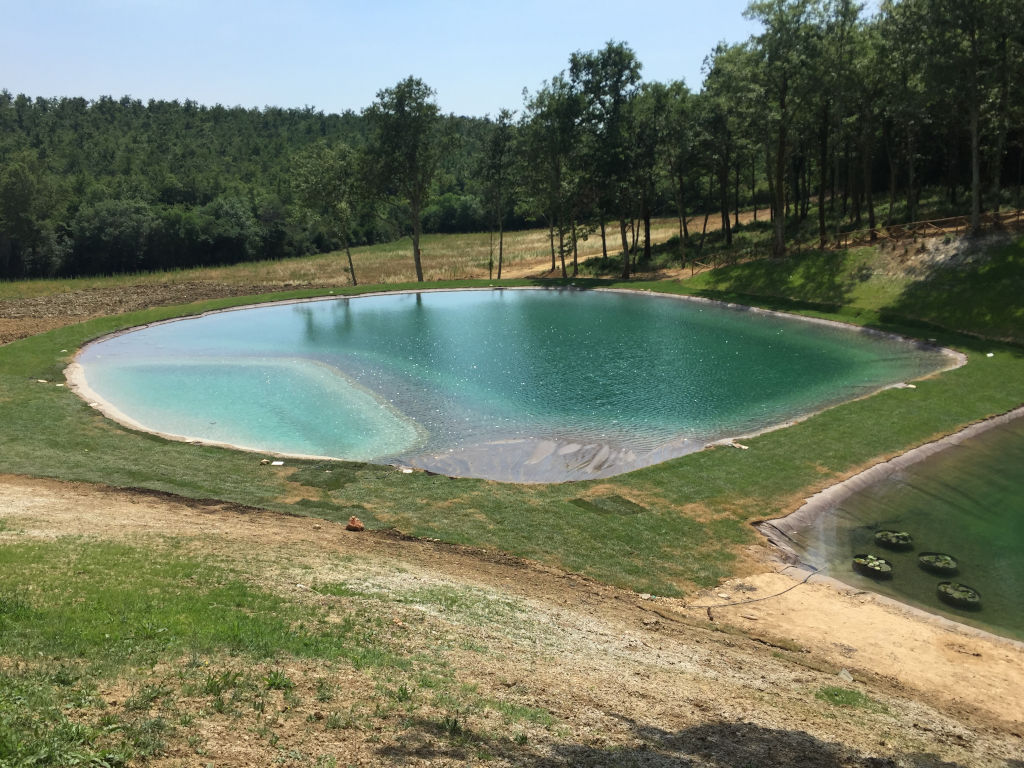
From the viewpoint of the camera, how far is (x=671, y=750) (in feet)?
31.8

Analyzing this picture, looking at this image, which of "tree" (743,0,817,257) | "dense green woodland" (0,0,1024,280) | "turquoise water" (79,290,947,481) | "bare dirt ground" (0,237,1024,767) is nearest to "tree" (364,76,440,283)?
"dense green woodland" (0,0,1024,280)

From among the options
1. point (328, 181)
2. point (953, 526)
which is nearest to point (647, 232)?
point (328, 181)

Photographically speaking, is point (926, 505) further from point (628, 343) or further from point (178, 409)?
point (178, 409)

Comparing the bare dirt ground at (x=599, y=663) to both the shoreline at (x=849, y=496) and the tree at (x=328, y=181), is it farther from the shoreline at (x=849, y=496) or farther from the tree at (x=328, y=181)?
the tree at (x=328, y=181)

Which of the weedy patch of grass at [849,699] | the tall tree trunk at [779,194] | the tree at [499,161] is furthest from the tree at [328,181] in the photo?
the weedy patch of grass at [849,699]

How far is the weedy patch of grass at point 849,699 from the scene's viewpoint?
12.3m

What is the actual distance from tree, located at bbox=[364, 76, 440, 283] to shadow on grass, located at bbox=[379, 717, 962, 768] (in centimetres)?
6253

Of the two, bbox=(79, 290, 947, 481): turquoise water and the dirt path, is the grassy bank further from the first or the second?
bbox=(79, 290, 947, 481): turquoise water

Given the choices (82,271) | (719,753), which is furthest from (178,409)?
(82,271)

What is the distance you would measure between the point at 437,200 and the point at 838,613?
425ft

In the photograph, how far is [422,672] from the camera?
11.4 meters

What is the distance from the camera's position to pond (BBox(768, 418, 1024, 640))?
17.5m

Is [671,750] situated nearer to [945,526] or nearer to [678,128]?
[945,526]

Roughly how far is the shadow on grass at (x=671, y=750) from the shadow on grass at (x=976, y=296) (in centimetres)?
3554
